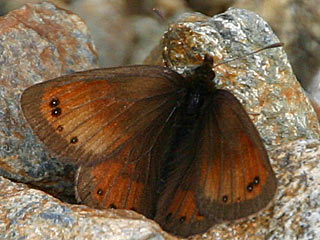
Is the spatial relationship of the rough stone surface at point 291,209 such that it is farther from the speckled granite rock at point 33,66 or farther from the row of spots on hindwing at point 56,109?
the speckled granite rock at point 33,66

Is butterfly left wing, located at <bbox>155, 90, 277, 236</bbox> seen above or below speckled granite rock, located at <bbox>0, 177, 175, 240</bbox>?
above

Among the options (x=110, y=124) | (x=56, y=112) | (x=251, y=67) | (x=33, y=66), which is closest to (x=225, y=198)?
(x=110, y=124)

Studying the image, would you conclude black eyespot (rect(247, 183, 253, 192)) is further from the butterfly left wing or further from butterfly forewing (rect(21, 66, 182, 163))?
butterfly forewing (rect(21, 66, 182, 163))

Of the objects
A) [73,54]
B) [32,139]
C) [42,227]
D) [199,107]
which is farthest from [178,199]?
[73,54]

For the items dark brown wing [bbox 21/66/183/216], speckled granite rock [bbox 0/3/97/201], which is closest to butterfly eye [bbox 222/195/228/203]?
dark brown wing [bbox 21/66/183/216]

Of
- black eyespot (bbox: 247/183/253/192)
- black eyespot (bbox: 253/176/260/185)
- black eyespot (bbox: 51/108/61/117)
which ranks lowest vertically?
black eyespot (bbox: 51/108/61/117)

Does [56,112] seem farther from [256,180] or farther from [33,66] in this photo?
[33,66]

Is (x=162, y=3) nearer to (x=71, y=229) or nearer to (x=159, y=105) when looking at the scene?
(x=159, y=105)
